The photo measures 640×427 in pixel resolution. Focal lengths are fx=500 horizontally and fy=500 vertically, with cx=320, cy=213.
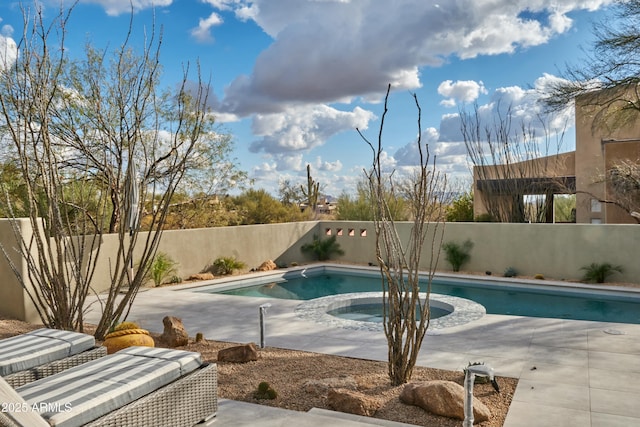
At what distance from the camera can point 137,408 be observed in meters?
2.85

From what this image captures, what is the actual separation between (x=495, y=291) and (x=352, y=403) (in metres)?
7.61

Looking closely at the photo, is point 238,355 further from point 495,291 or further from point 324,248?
point 324,248

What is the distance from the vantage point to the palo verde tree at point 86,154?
16.9 feet

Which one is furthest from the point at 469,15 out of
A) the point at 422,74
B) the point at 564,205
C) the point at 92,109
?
the point at 564,205

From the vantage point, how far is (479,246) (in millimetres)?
12000

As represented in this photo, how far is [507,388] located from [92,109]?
10.8 m

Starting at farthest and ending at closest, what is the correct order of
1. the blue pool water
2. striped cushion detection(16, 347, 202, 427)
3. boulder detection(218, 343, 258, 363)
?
the blue pool water < boulder detection(218, 343, 258, 363) < striped cushion detection(16, 347, 202, 427)

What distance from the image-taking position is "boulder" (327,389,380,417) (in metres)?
3.65

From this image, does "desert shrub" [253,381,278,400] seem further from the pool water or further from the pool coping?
the pool coping

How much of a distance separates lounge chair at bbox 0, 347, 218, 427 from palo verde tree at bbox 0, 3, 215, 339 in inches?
76.6

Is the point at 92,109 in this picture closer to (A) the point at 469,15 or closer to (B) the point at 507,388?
(A) the point at 469,15

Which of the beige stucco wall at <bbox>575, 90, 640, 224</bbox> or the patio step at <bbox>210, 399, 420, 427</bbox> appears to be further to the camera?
the beige stucco wall at <bbox>575, 90, 640, 224</bbox>

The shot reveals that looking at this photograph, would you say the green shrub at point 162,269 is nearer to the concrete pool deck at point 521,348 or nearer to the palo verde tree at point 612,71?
A: the concrete pool deck at point 521,348

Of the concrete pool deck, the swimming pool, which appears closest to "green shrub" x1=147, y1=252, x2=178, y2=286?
the swimming pool
